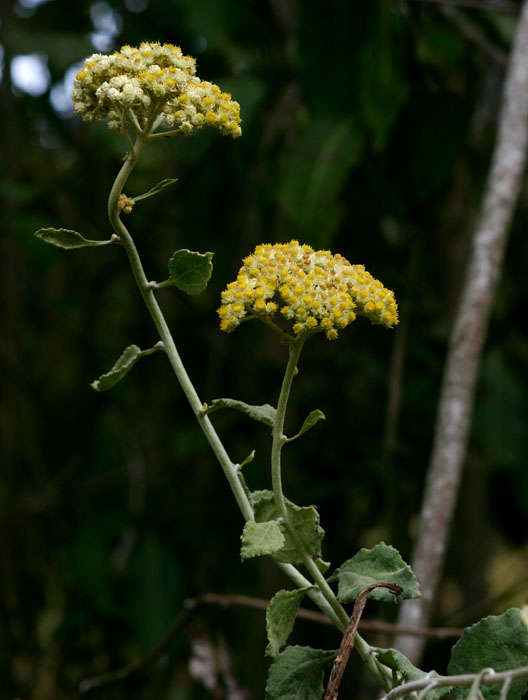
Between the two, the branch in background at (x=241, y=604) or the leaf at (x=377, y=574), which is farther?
the branch in background at (x=241, y=604)

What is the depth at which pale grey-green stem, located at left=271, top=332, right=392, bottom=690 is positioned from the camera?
0.84 m

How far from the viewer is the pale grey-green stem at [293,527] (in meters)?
0.84

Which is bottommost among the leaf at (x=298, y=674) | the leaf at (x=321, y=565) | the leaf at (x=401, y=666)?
the leaf at (x=298, y=674)

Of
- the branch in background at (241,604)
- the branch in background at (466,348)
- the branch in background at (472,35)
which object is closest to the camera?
the branch in background at (241,604)

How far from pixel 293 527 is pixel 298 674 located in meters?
0.18

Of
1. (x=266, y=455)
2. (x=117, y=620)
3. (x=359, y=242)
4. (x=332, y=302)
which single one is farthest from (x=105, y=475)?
(x=332, y=302)

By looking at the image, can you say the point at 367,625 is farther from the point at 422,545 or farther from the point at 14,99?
the point at 14,99

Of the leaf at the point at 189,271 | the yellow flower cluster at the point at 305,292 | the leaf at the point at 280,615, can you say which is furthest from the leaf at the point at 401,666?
the leaf at the point at 189,271

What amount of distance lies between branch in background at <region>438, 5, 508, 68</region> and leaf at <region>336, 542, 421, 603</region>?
7.06ft

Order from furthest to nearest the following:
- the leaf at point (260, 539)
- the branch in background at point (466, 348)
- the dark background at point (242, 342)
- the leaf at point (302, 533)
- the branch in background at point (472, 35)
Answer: the dark background at point (242, 342), the branch in background at point (472, 35), the branch in background at point (466, 348), the leaf at point (302, 533), the leaf at point (260, 539)

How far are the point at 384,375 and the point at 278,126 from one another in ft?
3.77

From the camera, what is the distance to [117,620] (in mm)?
3420

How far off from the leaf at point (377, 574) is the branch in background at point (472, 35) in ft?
7.06

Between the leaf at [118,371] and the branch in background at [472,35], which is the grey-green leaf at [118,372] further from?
the branch in background at [472,35]
